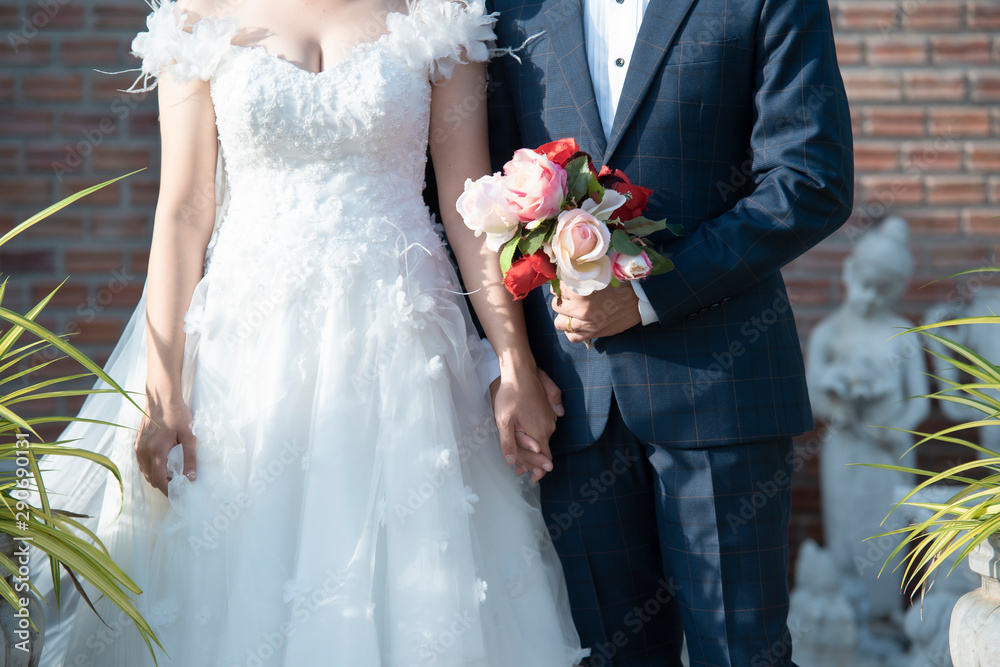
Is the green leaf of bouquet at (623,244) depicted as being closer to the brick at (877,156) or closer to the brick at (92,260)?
the brick at (877,156)

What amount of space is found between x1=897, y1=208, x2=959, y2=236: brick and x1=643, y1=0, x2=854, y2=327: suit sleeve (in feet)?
4.80

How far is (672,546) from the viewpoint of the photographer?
1.53 meters

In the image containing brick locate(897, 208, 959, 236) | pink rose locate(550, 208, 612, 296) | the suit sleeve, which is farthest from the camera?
brick locate(897, 208, 959, 236)

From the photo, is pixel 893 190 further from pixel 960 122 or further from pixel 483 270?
pixel 483 270

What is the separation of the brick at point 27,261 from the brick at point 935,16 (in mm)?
2931

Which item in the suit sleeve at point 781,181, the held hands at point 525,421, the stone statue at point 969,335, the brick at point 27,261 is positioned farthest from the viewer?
the brick at point 27,261

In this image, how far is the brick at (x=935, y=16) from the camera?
2.66m

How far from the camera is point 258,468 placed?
4.71ft

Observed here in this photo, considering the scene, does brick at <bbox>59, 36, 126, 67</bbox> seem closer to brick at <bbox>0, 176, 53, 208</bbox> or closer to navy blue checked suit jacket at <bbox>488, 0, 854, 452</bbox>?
brick at <bbox>0, 176, 53, 208</bbox>

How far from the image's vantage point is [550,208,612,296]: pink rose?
1279 millimetres

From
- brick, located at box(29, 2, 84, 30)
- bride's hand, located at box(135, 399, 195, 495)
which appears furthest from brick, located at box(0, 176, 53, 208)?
bride's hand, located at box(135, 399, 195, 495)

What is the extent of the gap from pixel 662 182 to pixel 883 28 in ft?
5.56

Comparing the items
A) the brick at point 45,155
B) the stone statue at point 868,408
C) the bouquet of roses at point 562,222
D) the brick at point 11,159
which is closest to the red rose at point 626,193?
the bouquet of roses at point 562,222

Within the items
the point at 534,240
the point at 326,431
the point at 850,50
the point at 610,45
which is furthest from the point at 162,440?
the point at 850,50
